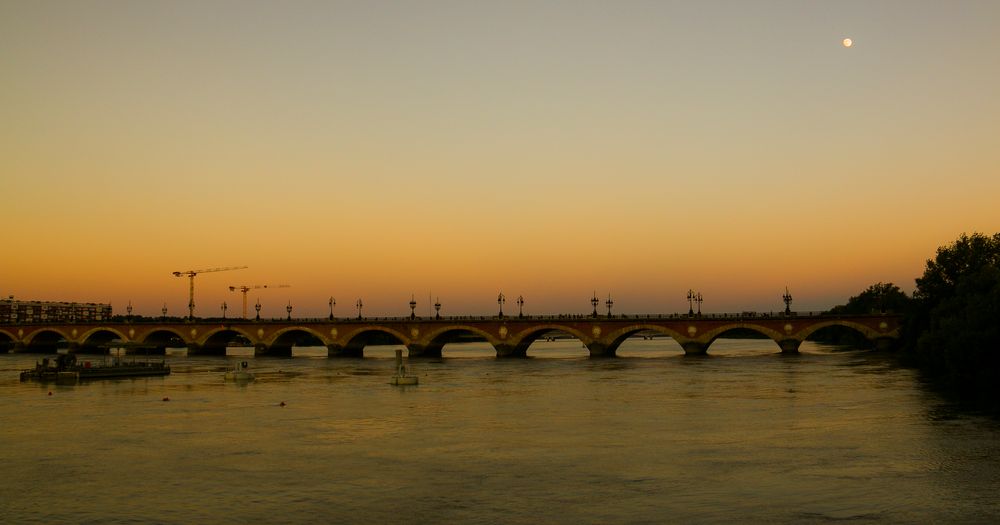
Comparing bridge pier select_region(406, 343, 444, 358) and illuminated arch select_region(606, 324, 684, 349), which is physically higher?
illuminated arch select_region(606, 324, 684, 349)

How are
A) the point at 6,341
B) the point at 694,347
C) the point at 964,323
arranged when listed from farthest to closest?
the point at 6,341 < the point at 694,347 < the point at 964,323

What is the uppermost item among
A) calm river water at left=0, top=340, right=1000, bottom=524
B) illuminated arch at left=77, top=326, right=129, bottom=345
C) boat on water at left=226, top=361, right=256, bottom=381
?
illuminated arch at left=77, top=326, right=129, bottom=345

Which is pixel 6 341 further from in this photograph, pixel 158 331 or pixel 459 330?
pixel 459 330

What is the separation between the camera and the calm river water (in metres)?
24.4

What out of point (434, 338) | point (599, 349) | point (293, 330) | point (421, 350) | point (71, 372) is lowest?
point (599, 349)

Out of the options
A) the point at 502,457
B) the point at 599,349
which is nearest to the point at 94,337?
the point at 599,349

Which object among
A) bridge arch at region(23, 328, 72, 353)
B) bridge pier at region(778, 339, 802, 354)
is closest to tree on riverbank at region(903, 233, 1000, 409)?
bridge pier at region(778, 339, 802, 354)

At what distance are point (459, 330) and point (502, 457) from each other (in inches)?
3641

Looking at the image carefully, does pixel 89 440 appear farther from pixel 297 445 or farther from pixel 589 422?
pixel 589 422

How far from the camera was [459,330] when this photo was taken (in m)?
125

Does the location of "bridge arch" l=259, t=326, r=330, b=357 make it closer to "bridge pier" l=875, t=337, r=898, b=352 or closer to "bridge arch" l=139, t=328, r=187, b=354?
"bridge arch" l=139, t=328, r=187, b=354

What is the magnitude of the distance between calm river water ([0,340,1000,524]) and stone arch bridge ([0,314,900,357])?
162ft

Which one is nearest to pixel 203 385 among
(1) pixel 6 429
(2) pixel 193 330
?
(1) pixel 6 429

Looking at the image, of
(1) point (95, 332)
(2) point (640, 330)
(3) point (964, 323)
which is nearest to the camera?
(3) point (964, 323)
